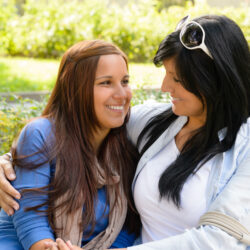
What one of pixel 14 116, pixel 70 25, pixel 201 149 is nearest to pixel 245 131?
pixel 201 149

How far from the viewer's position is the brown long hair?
2.45 meters

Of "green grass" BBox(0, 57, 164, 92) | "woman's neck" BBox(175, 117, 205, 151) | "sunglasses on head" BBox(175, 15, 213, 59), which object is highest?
"sunglasses on head" BBox(175, 15, 213, 59)

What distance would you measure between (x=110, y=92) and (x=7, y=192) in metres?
0.83

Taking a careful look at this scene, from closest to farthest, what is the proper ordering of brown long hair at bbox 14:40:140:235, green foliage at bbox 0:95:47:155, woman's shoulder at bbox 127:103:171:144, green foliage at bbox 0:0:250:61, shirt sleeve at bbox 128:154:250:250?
shirt sleeve at bbox 128:154:250:250, brown long hair at bbox 14:40:140:235, woman's shoulder at bbox 127:103:171:144, green foliage at bbox 0:95:47:155, green foliage at bbox 0:0:250:61

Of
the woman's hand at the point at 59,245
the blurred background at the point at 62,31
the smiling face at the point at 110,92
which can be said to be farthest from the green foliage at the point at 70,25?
the woman's hand at the point at 59,245

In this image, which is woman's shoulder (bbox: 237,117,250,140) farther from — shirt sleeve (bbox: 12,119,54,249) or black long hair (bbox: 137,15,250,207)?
shirt sleeve (bbox: 12,119,54,249)

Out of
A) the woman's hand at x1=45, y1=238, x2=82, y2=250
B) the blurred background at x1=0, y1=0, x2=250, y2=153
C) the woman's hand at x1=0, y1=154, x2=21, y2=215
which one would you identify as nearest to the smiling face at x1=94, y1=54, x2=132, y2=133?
the woman's hand at x1=0, y1=154, x2=21, y2=215

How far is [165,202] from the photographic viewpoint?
2.36 meters

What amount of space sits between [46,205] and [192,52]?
1.18 meters

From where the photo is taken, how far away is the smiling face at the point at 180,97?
2.39 meters

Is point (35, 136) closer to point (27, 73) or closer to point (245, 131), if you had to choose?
point (245, 131)

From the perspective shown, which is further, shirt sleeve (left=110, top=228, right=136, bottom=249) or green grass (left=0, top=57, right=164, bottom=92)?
green grass (left=0, top=57, right=164, bottom=92)

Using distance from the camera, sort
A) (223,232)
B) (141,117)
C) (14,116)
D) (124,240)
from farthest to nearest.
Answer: (14,116) → (141,117) → (124,240) → (223,232)

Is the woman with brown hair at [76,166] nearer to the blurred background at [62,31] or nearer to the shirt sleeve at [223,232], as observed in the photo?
the shirt sleeve at [223,232]
